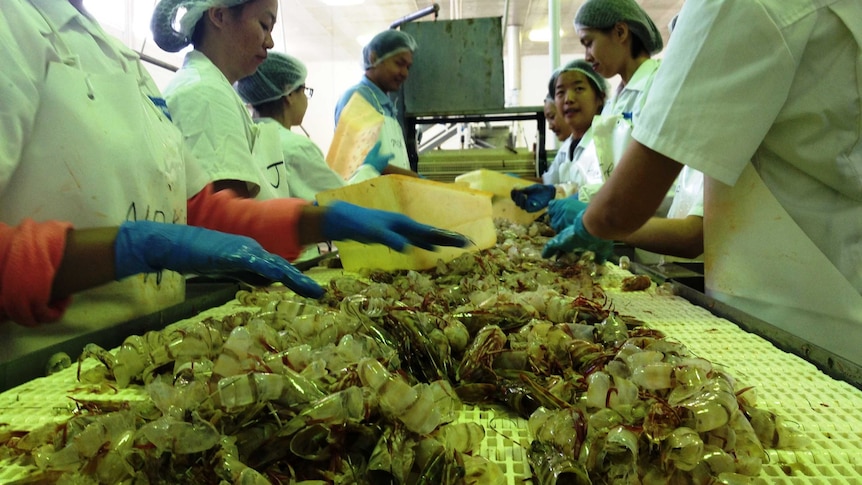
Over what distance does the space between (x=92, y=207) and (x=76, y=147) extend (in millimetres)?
144

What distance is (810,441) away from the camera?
625 mm

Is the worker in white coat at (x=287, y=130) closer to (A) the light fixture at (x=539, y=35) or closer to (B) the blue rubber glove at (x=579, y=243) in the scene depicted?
(B) the blue rubber glove at (x=579, y=243)

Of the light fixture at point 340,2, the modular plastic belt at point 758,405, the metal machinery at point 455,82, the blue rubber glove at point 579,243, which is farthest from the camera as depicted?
the light fixture at point 340,2

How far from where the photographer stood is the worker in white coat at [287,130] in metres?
3.23

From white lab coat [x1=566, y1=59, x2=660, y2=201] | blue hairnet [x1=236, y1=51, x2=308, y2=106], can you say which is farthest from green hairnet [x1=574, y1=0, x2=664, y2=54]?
blue hairnet [x1=236, y1=51, x2=308, y2=106]

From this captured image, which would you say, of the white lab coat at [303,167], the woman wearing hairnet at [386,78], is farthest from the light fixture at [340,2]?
the white lab coat at [303,167]

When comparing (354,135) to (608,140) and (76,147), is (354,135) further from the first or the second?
(76,147)

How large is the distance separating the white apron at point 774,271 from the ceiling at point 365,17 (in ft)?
26.0

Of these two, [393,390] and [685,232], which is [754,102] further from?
[393,390]

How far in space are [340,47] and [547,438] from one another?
40.4 feet

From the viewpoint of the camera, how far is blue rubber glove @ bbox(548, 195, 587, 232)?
2.25m

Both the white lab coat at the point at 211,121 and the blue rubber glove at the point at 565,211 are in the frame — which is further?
the blue rubber glove at the point at 565,211

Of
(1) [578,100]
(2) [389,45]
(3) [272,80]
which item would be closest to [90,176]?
(3) [272,80]

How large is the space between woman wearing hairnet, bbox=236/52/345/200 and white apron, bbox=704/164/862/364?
248 centimetres
